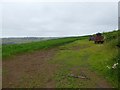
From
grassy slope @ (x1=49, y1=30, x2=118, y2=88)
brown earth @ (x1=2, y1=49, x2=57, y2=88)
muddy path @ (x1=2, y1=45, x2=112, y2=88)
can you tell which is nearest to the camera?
muddy path @ (x1=2, y1=45, x2=112, y2=88)

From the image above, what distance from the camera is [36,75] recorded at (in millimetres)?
17125

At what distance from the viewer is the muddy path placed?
1516cm

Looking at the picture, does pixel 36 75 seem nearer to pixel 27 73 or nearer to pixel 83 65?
pixel 27 73

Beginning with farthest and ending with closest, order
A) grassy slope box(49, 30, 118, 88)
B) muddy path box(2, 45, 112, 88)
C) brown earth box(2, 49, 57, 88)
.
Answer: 1. grassy slope box(49, 30, 118, 88)
2. brown earth box(2, 49, 57, 88)
3. muddy path box(2, 45, 112, 88)

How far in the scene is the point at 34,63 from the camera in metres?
21.4

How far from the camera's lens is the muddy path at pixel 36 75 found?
15.2 m

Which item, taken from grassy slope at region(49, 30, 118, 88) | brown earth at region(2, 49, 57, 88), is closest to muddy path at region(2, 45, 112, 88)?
brown earth at region(2, 49, 57, 88)

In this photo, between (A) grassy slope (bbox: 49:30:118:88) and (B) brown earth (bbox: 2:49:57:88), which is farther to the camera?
(A) grassy slope (bbox: 49:30:118:88)

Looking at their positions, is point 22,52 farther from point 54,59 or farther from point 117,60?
point 117,60

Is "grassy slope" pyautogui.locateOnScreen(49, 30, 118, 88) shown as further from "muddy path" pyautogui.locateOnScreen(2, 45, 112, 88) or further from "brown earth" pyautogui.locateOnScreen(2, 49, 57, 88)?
"brown earth" pyautogui.locateOnScreen(2, 49, 57, 88)

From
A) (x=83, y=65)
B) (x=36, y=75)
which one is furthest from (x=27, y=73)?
(x=83, y=65)

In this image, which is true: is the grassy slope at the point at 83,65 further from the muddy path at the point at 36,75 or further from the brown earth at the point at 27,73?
the brown earth at the point at 27,73

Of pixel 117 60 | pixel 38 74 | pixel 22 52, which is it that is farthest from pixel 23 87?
pixel 22 52

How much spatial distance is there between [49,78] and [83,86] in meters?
Result: 2.23
